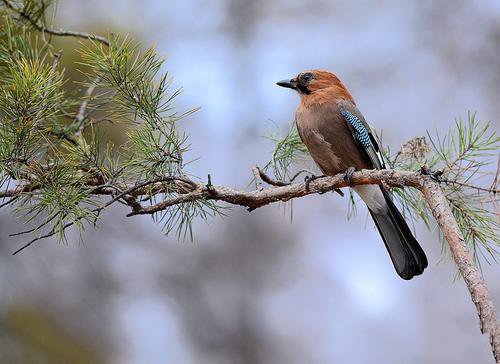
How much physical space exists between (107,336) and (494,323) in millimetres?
4190

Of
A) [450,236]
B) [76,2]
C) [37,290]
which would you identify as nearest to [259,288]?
[37,290]

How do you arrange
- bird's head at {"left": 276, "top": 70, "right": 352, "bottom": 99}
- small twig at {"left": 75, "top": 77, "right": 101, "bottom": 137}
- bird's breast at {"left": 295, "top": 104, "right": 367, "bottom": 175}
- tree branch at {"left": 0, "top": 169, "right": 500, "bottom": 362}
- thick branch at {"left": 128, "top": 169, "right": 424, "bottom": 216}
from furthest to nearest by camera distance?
bird's head at {"left": 276, "top": 70, "right": 352, "bottom": 99} < bird's breast at {"left": 295, "top": 104, "right": 367, "bottom": 175} < small twig at {"left": 75, "top": 77, "right": 101, "bottom": 137} < thick branch at {"left": 128, "top": 169, "right": 424, "bottom": 216} < tree branch at {"left": 0, "top": 169, "right": 500, "bottom": 362}

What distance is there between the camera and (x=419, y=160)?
250cm

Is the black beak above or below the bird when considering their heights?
above

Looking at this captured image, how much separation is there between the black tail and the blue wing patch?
0.26 meters

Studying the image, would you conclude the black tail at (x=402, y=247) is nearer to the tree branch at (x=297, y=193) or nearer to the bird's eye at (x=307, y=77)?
the tree branch at (x=297, y=193)

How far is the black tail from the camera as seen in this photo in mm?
2760

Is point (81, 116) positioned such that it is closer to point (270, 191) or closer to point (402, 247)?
point (270, 191)

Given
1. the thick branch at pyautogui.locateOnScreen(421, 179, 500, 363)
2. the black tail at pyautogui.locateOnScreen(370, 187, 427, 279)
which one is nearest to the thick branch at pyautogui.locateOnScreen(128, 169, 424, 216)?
the thick branch at pyautogui.locateOnScreen(421, 179, 500, 363)

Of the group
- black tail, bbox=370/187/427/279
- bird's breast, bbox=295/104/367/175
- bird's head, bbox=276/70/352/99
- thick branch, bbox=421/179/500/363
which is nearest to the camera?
thick branch, bbox=421/179/500/363

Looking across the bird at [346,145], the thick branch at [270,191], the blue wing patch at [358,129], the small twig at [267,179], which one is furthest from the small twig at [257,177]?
the blue wing patch at [358,129]

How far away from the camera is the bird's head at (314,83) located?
344 centimetres

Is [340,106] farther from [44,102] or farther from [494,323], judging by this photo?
[494,323]

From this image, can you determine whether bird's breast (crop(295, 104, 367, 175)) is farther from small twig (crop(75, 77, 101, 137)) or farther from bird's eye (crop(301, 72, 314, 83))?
small twig (crop(75, 77, 101, 137))
